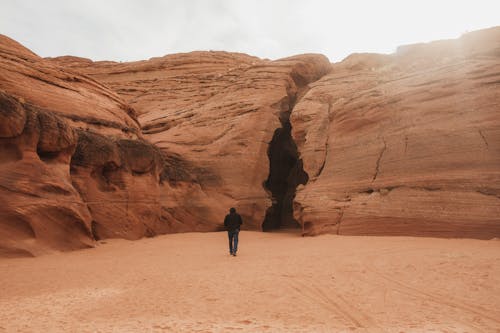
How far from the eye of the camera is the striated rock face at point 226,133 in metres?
15.4

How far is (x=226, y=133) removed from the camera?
17141 mm

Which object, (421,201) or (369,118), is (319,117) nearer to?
(369,118)

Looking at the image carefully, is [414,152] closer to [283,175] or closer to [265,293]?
[265,293]

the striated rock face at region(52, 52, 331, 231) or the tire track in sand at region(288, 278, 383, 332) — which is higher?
the striated rock face at region(52, 52, 331, 231)

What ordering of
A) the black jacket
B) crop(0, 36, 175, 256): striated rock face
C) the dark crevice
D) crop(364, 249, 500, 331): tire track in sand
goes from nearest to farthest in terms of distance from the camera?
crop(364, 249, 500, 331): tire track in sand → crop(0, 36, 175, 256): striated rock face → the black jacket → the dark crevice

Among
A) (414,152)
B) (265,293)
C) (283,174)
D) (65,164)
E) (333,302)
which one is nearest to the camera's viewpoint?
(333,302)

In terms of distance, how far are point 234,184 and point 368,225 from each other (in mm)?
6957

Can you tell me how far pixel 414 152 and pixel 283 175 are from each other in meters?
10.3

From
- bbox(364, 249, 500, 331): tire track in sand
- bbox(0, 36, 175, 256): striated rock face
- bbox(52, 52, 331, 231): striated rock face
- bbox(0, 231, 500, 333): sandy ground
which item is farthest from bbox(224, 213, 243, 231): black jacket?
bbox(52, 52, 331, 231): striated rock face

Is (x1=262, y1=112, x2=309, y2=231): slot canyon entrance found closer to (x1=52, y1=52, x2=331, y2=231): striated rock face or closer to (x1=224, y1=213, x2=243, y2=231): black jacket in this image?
(x1=52, y1=52, x2=331, y2=231): striated rock face

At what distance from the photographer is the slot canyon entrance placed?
18797mm

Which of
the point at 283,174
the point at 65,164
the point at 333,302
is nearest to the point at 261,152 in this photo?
the point at 283,174

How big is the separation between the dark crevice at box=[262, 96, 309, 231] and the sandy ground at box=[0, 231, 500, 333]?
11.9 meters

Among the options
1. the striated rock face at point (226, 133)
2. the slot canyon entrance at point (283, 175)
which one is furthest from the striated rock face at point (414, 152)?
the slot canyon entrance at point (283, 175)
